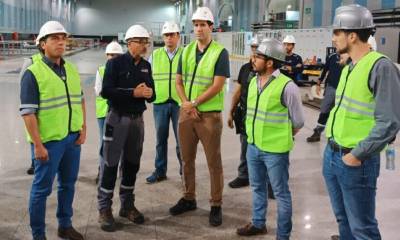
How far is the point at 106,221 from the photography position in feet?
13.7

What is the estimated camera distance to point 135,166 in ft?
14.2

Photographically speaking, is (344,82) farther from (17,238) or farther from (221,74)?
(17,238)

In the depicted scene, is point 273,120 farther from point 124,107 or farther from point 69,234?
point 69,234

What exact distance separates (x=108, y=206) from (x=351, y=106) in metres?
2.43

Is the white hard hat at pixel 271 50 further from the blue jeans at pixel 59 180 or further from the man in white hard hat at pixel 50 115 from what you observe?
the blue jeans at pixel 59 180

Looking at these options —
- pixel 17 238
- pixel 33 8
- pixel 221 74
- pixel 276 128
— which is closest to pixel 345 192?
pixel 276 128

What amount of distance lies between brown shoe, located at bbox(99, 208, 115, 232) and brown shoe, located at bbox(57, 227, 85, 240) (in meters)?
0.27

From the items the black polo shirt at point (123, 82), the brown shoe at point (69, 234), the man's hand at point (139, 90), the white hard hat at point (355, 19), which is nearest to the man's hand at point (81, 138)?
the black polo shirt at point (123, 82)

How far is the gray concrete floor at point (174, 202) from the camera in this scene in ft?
13.8

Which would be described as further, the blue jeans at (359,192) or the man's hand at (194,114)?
the man's hand at (194,114)

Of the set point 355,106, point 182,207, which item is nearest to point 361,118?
point 355,106

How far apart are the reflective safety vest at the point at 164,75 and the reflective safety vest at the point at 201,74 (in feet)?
3.10

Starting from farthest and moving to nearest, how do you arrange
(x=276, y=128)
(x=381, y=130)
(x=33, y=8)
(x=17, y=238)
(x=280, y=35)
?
(x=33, y=8) → (x=280, y=35) → (x=17, y=238) → (x=276, y=128) → (x=381, y=130)


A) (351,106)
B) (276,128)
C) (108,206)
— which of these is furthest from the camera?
(108,206)
